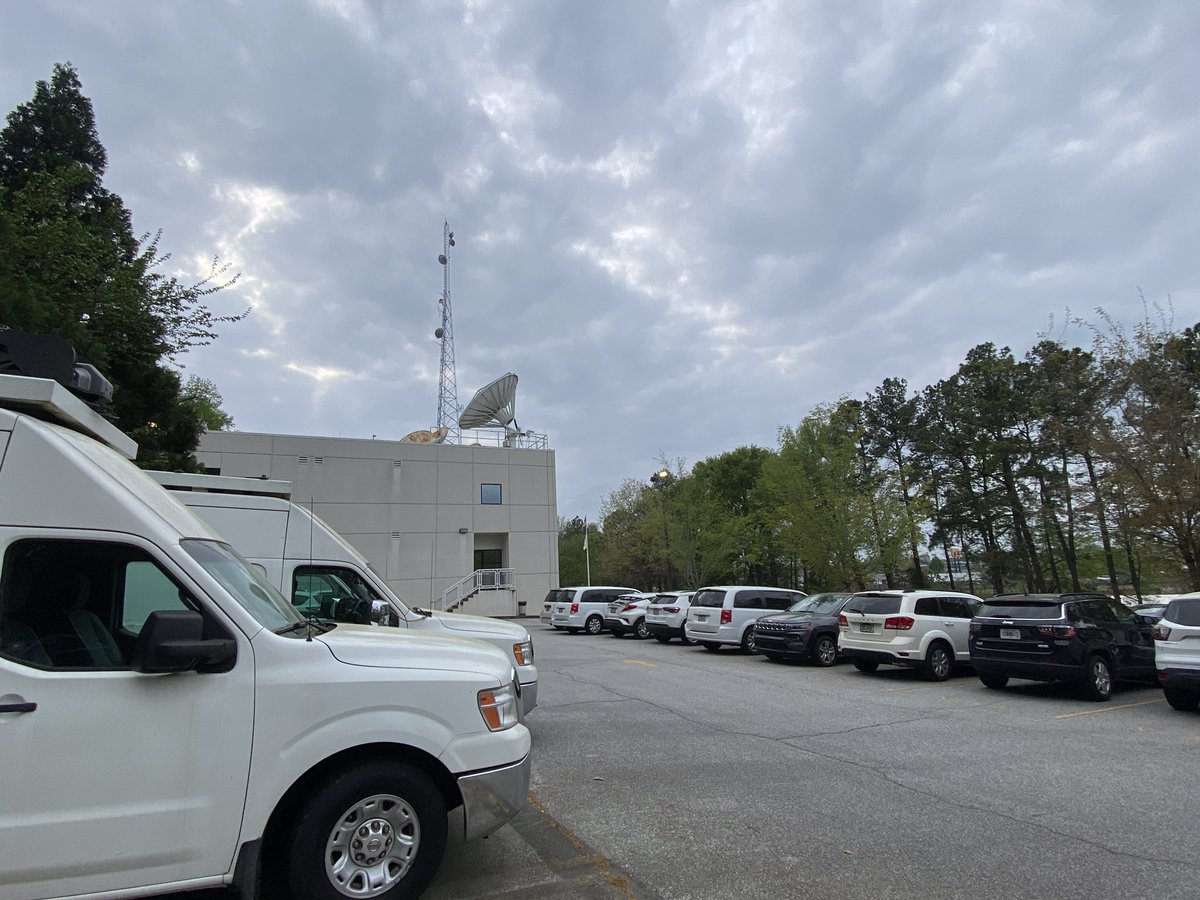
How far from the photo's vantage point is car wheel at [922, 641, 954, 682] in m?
11.8

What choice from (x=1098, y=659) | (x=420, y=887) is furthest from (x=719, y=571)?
(x=420, y=887)

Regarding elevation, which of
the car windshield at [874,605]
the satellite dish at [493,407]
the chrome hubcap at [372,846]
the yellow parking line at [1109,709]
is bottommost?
the yellow parking line at [1109,709]

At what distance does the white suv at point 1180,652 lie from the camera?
8570mm

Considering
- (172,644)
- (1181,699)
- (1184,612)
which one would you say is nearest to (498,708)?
(172,644)

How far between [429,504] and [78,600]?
32677mm

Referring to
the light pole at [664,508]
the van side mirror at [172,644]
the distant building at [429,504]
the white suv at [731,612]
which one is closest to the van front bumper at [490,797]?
the van side mirror at [172,644]

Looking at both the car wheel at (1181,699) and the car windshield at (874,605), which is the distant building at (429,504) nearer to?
the car windshield at (874,605)

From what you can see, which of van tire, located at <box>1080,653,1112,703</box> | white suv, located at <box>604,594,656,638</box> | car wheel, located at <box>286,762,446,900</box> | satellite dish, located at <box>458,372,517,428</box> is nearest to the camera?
car wheel, located at <box>286,762,446,900</box>

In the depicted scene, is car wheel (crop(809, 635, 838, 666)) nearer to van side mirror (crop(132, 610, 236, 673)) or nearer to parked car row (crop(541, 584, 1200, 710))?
parked car row (crop(541, 584, 1200, 710))

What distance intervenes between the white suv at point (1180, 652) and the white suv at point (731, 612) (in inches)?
312

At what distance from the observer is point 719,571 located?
145 feet

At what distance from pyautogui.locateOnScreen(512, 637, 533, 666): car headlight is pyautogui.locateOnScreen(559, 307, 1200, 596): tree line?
1607 centimetres

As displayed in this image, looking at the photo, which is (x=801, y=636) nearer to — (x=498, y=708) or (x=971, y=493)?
(x=498, y=708)

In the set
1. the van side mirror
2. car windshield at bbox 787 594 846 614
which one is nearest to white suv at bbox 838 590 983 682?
car windshield at bbox 787 594 846 614
